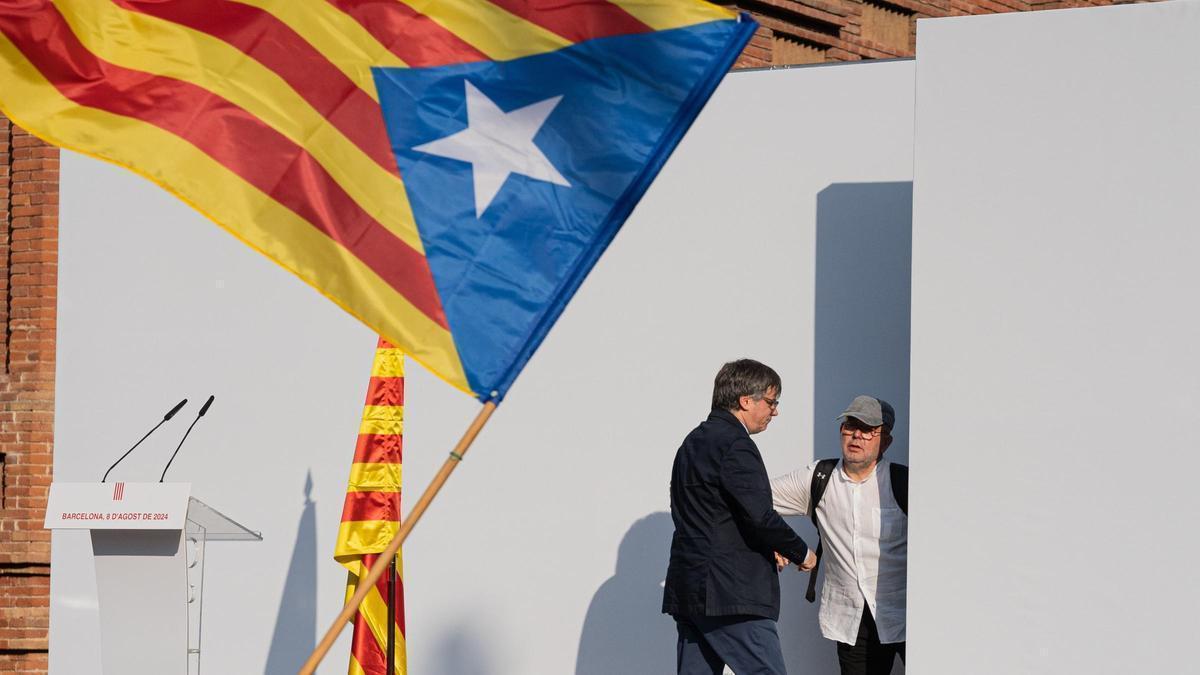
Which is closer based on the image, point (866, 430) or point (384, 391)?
point (866, 430)

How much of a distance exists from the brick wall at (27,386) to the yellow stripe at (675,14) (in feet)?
22.6

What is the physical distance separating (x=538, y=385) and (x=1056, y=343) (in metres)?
2.74

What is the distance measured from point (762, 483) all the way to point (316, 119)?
267cm

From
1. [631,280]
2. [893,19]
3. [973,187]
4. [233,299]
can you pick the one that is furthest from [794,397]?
[893,19]

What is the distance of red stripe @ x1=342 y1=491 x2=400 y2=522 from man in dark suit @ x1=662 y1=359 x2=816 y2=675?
4.23 ft

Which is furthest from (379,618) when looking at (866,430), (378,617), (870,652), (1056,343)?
(1056,343)

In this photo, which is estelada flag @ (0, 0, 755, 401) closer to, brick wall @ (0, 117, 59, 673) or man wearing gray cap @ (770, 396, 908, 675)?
man wearing gray cap @ (770, 396, 908, 675)

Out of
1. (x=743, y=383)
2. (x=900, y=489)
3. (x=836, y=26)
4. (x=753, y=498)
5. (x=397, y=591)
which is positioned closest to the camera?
(x=753, y=498)

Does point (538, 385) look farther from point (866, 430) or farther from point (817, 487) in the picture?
point (866, 430)

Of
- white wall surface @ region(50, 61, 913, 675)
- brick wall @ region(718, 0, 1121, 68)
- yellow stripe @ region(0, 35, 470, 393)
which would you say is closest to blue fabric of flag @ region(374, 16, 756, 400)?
yellow stripe @ region(0, 35, 470, 393)

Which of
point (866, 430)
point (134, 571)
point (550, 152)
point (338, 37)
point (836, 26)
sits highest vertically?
point (836, 26)

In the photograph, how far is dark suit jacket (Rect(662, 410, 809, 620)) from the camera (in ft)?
20.7

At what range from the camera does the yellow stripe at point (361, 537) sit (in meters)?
6.97

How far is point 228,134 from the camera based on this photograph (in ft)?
14.1
